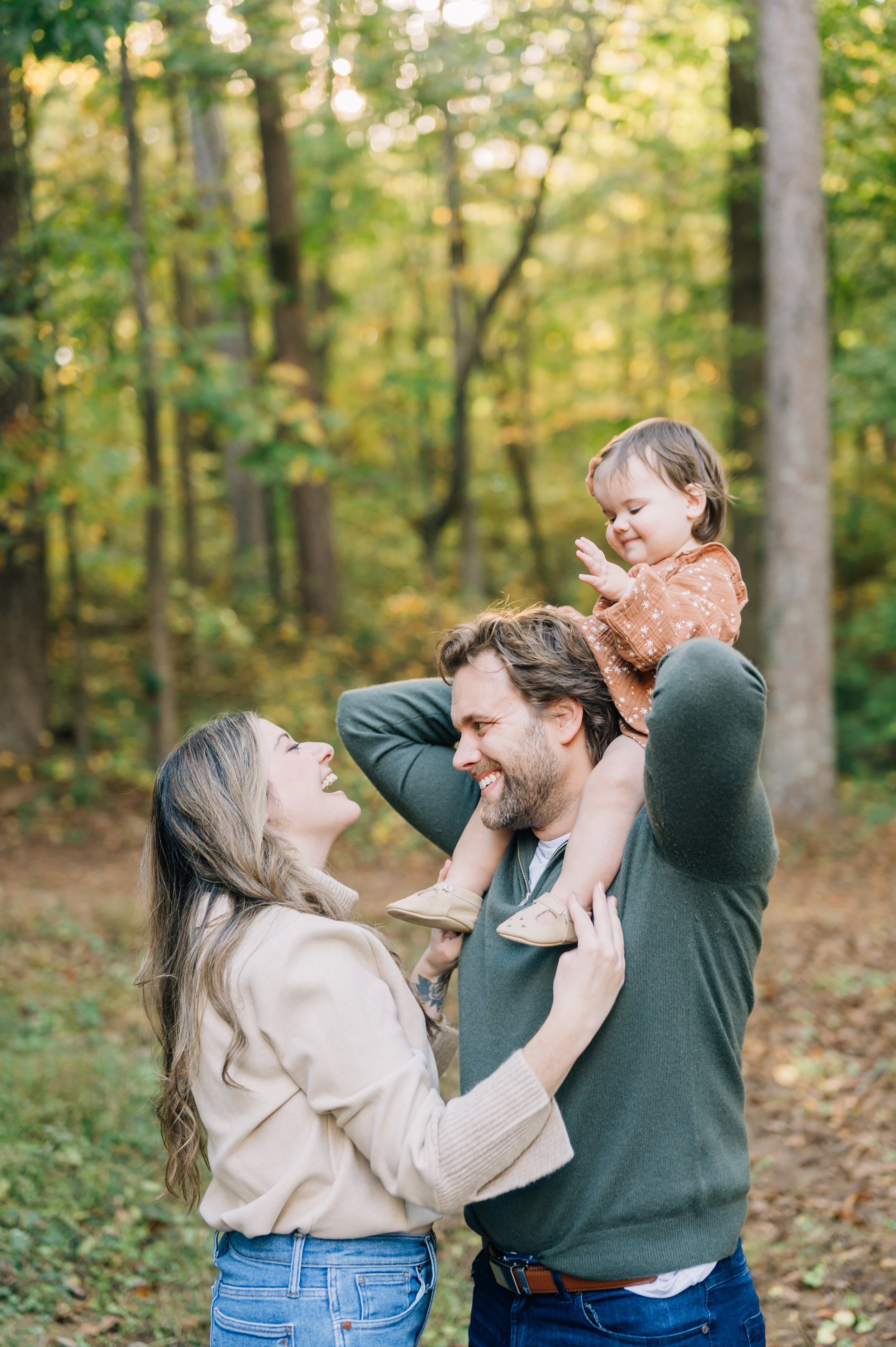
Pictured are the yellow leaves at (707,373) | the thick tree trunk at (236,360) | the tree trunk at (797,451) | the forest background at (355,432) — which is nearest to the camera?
the forest background at (355,432)

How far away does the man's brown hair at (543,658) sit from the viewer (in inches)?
87.4

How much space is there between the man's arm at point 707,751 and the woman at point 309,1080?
26 cm

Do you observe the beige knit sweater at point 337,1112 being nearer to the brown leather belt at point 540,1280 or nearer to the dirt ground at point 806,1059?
the brown leather belt at point 540,1280

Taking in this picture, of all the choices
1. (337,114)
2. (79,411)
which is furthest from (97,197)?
(337,114)

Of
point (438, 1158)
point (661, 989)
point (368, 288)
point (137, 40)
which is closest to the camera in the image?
point (438, 1158)

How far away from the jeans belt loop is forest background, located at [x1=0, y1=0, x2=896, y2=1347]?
72.2 inches

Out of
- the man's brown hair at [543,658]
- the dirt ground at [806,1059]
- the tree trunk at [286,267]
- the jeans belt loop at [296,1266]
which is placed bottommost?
the dirt ground at [806,1059]

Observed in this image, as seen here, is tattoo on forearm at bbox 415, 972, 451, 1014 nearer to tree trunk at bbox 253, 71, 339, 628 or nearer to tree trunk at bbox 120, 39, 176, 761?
tree trunk at bbox 120, 39, 176, 761

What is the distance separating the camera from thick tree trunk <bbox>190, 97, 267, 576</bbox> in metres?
14.9

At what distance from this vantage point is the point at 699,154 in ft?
47.3

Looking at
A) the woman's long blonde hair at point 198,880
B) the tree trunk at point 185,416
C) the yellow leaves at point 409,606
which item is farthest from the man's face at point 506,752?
the yellow leaves at point 409,606

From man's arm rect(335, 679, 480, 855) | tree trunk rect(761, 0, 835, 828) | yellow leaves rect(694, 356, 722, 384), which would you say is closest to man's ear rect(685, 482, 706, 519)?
man's arm rect(335, 679, 480, 855)

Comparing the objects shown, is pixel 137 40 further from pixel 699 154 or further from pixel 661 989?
pixel 661 989

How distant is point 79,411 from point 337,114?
448 cm
